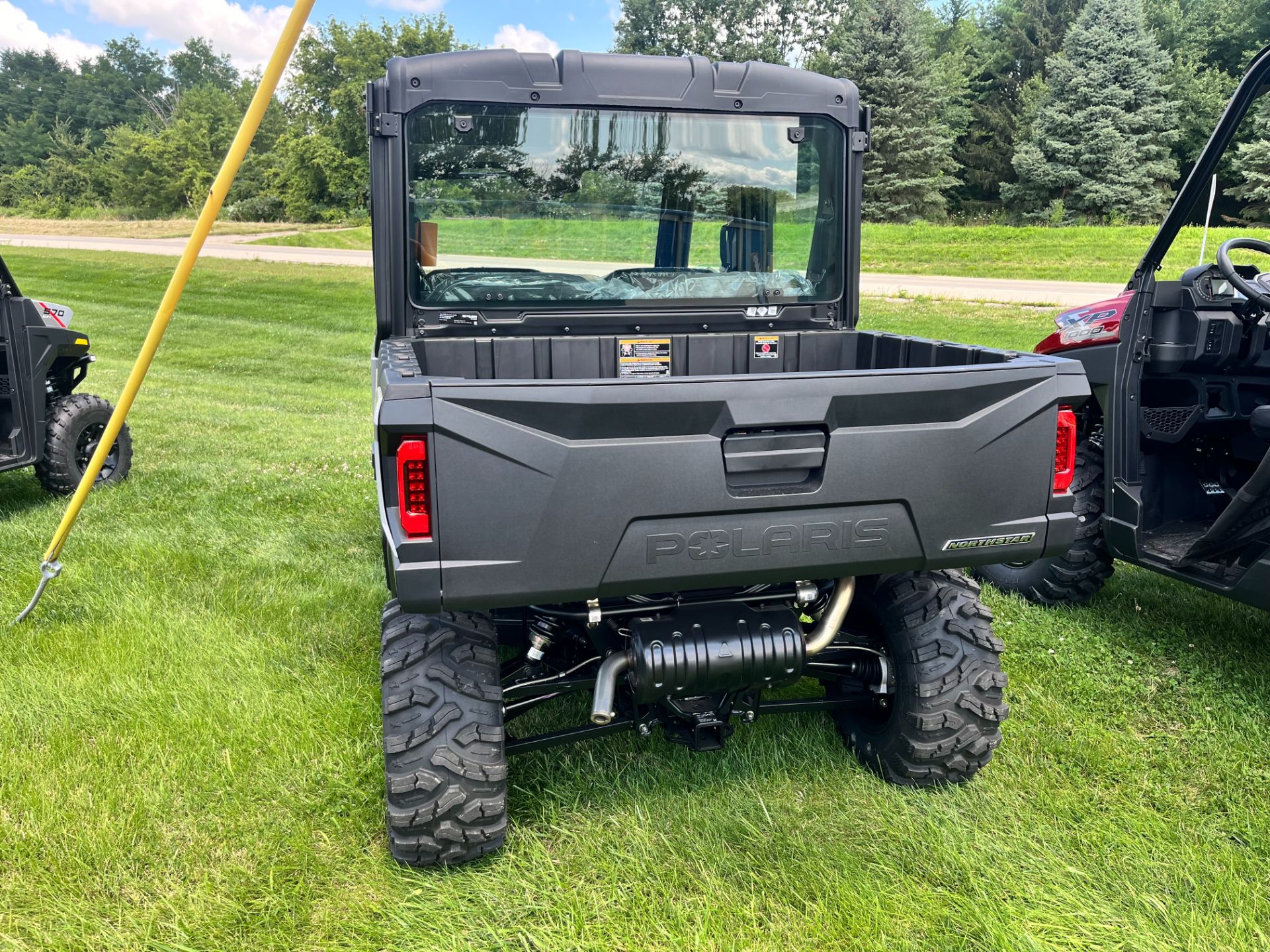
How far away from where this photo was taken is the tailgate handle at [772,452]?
219 cm

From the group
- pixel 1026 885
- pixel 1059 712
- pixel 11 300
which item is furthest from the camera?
pixel 11 300

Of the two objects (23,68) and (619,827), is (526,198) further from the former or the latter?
(23,68)

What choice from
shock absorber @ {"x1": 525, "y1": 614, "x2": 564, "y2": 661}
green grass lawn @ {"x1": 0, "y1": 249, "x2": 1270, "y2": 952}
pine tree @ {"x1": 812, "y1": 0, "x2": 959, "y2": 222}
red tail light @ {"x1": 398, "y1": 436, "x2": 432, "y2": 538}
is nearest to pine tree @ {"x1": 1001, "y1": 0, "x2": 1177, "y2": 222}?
pine tree @ {"x1": 812, "y1": 0, "x2": 959, "y2": 222}

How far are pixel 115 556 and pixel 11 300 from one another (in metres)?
1.76

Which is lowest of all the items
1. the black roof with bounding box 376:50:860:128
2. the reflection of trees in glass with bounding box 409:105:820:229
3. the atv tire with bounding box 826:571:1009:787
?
the atv tire with bounding box 826:571:1009:787

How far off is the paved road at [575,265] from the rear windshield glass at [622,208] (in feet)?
0.06

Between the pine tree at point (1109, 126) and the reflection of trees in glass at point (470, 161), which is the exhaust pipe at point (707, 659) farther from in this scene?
the pine tree at point (1109, 126)

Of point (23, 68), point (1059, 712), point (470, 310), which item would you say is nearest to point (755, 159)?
point (470, 310)

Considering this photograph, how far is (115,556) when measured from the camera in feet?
14.7

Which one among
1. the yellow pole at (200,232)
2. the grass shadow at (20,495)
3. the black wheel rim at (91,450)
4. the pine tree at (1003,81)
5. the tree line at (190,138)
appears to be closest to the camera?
the yellow pole at (200,232)

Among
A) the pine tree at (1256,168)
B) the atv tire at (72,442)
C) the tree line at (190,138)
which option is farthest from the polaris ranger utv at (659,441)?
the tree line at (190,138)

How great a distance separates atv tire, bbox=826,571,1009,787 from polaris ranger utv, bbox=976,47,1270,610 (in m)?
1.11

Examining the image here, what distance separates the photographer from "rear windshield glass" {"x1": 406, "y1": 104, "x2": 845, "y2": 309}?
329 centimetres

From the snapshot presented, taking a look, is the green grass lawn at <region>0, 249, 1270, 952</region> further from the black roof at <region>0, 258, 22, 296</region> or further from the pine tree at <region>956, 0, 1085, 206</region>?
the pine tree at <region>956, 0, 1085, 206</region>
